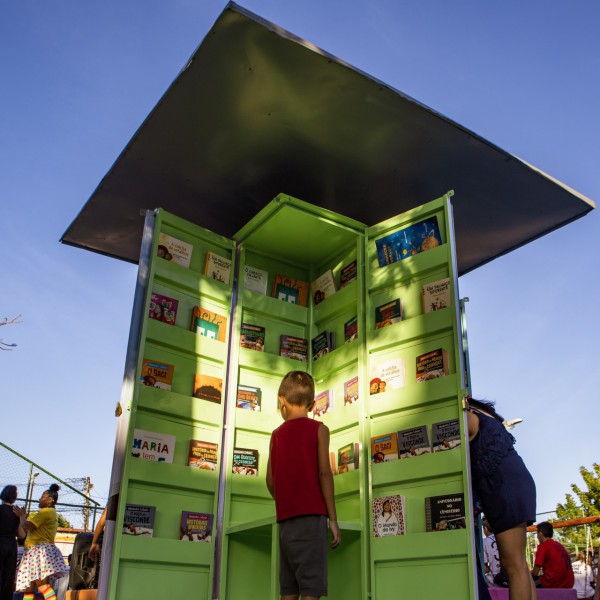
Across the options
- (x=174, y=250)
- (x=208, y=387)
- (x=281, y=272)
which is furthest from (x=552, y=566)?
(x=174, y=250)

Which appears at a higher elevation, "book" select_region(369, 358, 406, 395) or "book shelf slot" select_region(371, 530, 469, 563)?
"book" select_region(369, 358, 406, 395)

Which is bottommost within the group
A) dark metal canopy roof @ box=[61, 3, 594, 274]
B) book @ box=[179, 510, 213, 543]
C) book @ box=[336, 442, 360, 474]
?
book @ box=[179, 510, 213, 543]

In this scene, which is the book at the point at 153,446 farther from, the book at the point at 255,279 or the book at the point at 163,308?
the book at the point at 255,279

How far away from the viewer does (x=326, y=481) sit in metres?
3.87

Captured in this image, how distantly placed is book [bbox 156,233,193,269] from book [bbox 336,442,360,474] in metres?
1.96

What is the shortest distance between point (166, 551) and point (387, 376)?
6.63 ft

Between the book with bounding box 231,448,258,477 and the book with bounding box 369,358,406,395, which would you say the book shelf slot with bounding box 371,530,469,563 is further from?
the book with bounding box 231,448,258,477

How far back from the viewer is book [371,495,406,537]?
4.50 metres

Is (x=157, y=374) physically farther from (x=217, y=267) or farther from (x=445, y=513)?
(x=445, y=513)

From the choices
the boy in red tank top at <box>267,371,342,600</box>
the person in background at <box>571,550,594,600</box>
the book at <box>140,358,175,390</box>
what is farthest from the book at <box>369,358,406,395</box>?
the person in background at <box>571,550,594,600</box>

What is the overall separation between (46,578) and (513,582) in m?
5.82

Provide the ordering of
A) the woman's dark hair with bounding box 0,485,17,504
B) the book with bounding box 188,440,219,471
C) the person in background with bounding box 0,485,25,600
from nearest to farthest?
→ the book with bounding box 188,440,219,471 < the person in background with bounding box 0,485,25,600 < the woman's dark hair with bounding box 0,485,17,504

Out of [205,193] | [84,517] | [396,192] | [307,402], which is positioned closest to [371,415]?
[307,402]

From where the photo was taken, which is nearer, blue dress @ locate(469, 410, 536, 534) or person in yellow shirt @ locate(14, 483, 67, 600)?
blue dress @ locate(469, 410, 536, 534)
